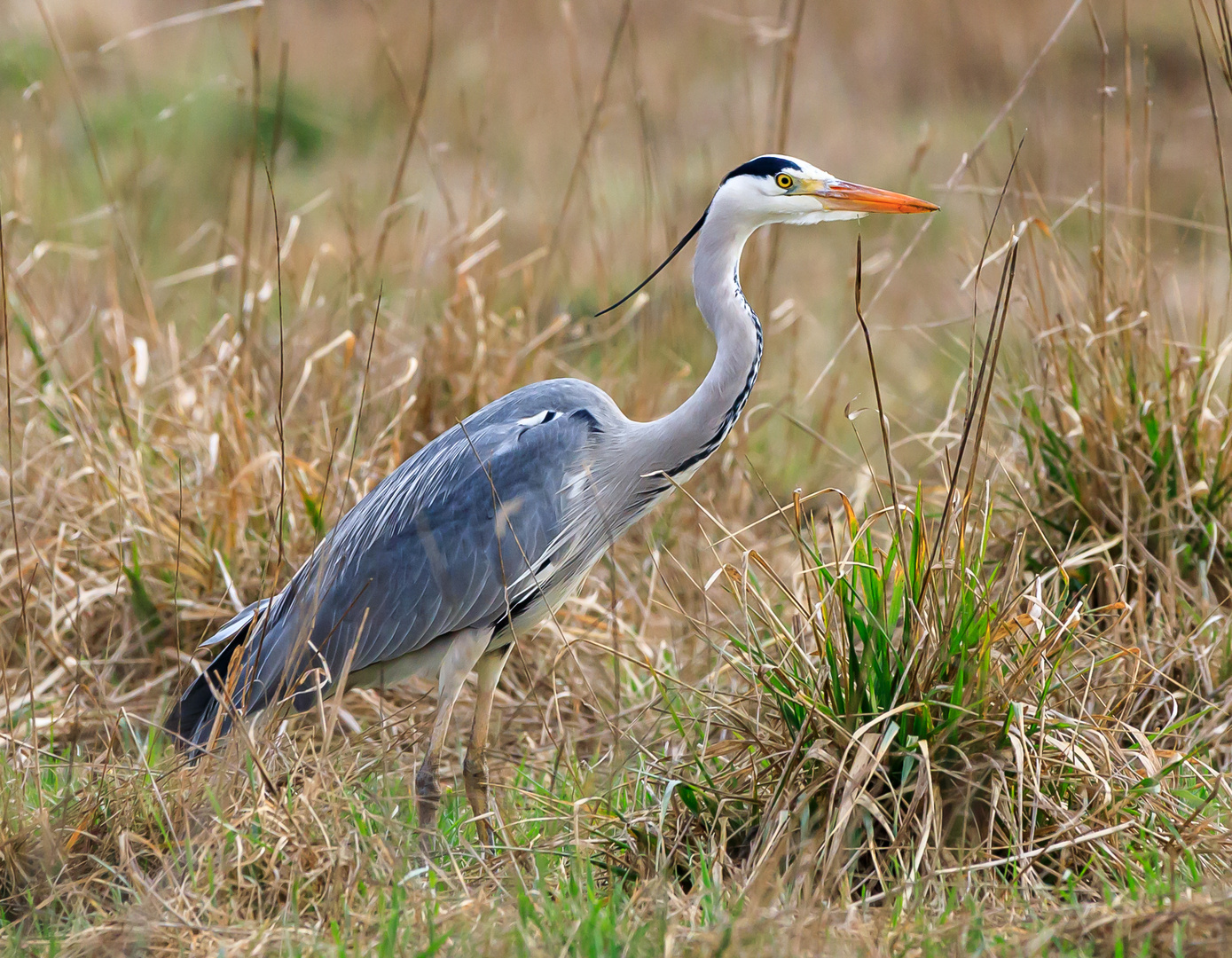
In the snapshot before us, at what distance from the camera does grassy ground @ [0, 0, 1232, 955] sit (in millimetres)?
2443

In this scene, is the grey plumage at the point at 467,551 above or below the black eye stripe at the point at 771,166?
below

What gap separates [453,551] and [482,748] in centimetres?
55

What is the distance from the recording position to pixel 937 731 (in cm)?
256

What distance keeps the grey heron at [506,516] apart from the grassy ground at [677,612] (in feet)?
0.60

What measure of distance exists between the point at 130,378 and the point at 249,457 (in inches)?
27.1

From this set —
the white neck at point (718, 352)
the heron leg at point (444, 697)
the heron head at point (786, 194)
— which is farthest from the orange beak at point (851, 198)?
the heron leg at point (444, 697)

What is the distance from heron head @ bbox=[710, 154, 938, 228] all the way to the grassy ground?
1.36 feet

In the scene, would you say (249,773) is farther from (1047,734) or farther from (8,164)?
(8,164)

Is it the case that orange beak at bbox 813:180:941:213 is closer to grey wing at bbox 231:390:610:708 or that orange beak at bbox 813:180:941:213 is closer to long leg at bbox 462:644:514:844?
grey wing at bbox 231:390:610:708

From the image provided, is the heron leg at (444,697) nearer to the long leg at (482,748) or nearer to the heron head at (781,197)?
the long leg at (482,748)

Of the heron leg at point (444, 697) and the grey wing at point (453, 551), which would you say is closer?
the heron leg at point (444, 697)

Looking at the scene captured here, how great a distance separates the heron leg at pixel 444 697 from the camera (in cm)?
324

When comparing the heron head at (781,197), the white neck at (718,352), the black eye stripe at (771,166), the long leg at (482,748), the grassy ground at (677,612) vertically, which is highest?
the black eye stripe at (771,166)

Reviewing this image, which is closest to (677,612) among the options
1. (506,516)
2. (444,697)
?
(506,516)
